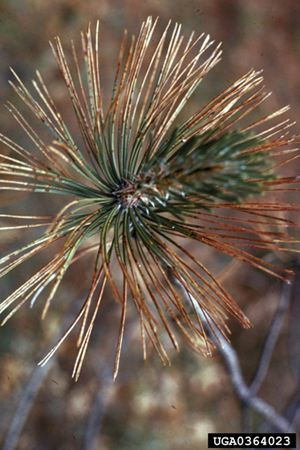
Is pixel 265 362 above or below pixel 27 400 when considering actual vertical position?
below

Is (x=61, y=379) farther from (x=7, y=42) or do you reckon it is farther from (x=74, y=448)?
(x=7, y=42)

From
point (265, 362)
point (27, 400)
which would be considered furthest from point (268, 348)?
point (27, 400)

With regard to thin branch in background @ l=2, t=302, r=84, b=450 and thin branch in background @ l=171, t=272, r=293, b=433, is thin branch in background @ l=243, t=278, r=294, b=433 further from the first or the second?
thin branch in background @ l=2, t=302, r=84, b=450

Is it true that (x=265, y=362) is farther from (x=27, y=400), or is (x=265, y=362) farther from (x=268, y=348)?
(x=27, y=400)

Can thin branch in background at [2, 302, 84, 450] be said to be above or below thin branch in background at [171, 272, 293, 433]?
above

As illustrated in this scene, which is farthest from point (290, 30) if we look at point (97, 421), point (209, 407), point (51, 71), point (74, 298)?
point (97, 421)

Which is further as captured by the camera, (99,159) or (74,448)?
(74,448)

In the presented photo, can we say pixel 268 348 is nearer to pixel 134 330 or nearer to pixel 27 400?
pixel 134 330

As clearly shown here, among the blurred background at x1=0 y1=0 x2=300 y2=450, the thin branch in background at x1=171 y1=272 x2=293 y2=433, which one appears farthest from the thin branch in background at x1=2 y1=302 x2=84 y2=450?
the thin branch in background at x1=171 y1=272 x2=293 y2=433

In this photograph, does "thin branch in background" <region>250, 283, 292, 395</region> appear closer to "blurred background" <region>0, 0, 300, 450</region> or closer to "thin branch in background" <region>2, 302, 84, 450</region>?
"blurred background" <region>0, 0, 300, 450</region>
